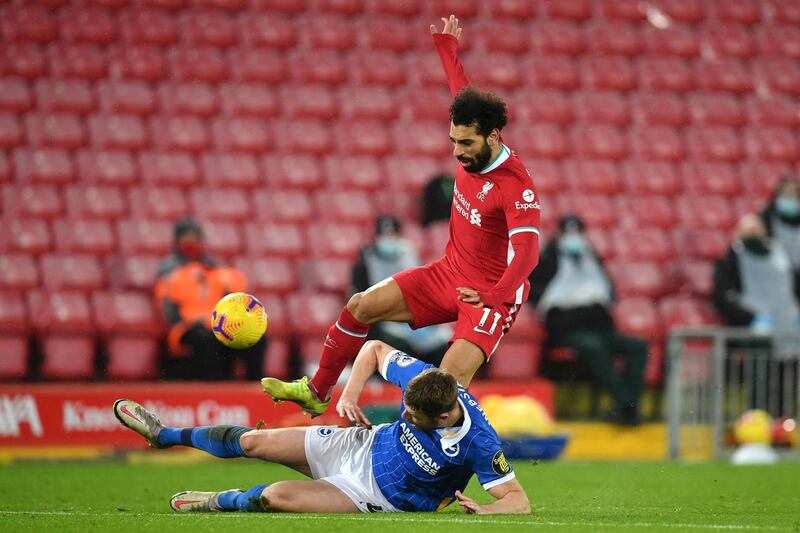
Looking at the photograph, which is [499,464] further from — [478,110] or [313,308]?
[313,308]

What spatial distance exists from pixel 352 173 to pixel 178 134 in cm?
170

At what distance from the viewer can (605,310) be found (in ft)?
35.3

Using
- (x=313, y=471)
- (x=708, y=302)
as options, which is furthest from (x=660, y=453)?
(x=313, y=471)

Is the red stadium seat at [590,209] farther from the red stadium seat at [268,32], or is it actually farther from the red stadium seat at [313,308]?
the red stadium seat at [268,32]

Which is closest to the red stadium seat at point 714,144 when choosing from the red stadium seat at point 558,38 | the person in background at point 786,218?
the red stadium seat at point 558,38

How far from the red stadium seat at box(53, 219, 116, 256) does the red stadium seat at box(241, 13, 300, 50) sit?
2.80 m

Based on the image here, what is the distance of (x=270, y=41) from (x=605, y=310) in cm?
457

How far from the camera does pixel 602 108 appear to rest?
541 inches

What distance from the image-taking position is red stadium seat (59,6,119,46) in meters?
12.3

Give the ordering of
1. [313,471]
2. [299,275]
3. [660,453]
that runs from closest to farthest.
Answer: [313,471] < [660,453] < [299,275]

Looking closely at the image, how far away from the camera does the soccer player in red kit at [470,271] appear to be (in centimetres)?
613

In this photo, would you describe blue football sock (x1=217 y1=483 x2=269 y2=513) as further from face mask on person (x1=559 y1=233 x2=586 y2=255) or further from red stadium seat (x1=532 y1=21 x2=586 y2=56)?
red stadium seat (x1=532 y1=21 x2=586 y2=56)

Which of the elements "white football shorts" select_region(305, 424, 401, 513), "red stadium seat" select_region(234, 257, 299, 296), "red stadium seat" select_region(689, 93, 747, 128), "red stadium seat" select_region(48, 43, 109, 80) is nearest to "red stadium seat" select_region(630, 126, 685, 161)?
"red stadium seat" select_region(689, 93, 747, 128)

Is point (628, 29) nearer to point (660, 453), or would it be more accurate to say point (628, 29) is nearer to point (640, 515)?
point (660, 453)
